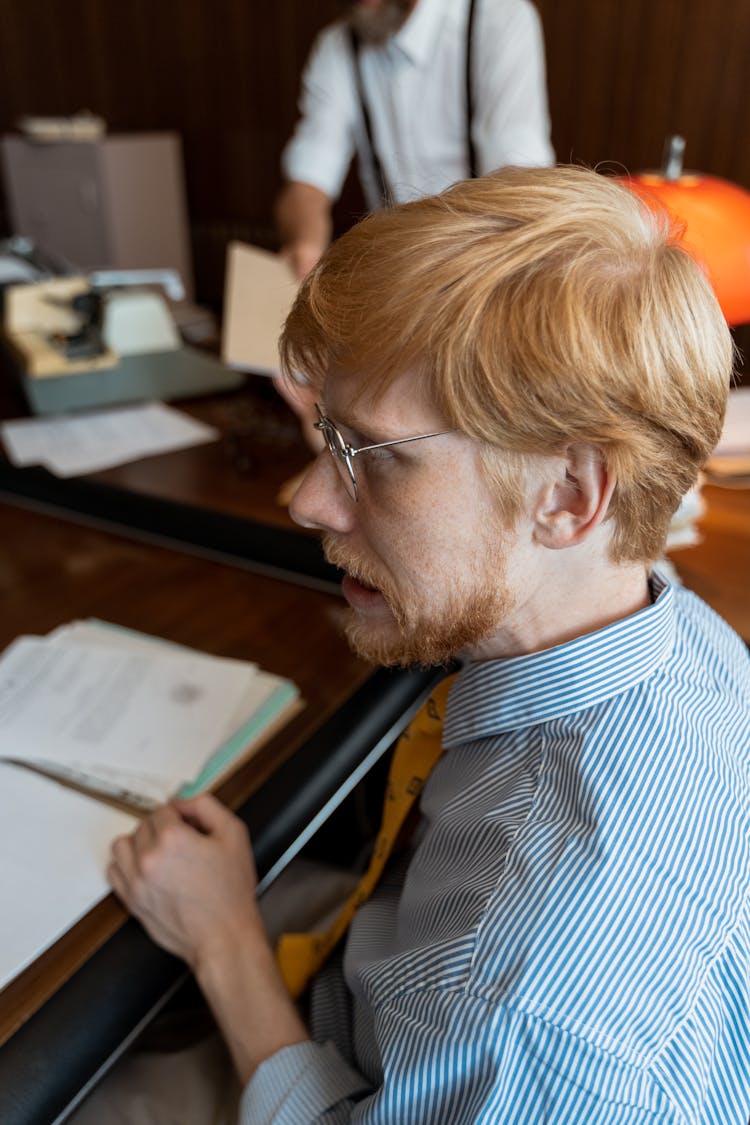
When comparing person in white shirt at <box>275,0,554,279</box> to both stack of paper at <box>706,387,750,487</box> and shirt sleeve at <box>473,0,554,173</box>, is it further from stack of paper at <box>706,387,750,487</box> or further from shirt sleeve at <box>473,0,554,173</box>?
stack of paper at <box>706,387,750,487</box>

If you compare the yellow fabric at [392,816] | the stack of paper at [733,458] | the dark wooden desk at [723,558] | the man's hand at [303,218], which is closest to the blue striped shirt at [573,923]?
the yellow fabric at [392,816]

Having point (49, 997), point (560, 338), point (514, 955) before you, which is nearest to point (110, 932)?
point (49, 997)

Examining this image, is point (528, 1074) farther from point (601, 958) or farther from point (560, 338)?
point (560, 338)

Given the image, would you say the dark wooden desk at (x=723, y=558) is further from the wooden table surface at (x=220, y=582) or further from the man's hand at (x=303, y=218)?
the man's hand at (x=303, y=218)

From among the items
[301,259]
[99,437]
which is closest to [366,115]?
[301,259]

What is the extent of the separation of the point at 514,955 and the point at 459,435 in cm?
38

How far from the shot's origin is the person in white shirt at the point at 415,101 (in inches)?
82.3

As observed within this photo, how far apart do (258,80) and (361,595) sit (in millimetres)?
3576

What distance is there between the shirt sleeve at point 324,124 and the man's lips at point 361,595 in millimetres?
1819

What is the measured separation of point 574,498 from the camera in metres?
0.72

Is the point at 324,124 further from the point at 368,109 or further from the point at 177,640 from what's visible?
the point at 177,640

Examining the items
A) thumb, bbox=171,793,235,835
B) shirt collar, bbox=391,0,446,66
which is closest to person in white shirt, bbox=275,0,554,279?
shirt collar, bbox=391,0,446,66

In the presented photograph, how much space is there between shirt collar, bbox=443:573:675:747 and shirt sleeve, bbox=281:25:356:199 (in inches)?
76.9

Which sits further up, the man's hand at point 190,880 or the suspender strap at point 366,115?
the suspender strap at point 366,115
